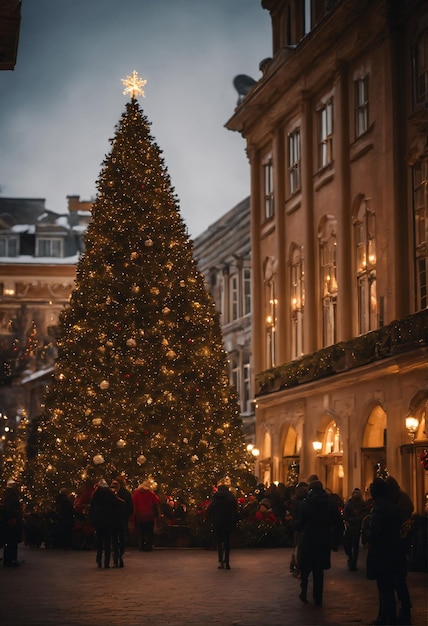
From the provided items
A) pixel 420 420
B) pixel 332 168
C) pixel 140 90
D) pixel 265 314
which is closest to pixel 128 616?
pixel 420 420

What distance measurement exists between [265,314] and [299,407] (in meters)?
6.78

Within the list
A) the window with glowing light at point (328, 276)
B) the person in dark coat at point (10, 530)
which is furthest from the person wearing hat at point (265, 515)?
the window with glowing light at point (328, 276)

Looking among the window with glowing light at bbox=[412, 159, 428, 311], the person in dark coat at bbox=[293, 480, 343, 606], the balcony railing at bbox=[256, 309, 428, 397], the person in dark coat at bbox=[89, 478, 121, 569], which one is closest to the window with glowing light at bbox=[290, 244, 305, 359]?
the balcony railing at bbox=[256, 309, 428, 397]

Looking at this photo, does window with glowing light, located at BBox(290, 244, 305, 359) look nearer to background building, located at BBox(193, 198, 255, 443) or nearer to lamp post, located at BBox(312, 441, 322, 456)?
lamp post, located at BBox(312, 441, 322, 456)

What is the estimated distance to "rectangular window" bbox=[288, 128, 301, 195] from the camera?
46.7m

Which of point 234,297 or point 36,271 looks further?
point 36,271

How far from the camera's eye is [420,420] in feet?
112

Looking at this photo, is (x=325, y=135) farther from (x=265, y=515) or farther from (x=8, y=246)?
(x=8, y=246)

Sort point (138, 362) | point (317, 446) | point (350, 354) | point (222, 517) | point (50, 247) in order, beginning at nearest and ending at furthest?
point (222, 517) → point (138, 362) → point (350, 354) → point (317, 446) → point (50, 247)

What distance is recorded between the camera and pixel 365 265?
39219mm

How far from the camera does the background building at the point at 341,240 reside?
116 feet

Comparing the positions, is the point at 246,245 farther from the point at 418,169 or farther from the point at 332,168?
the point at 418,169

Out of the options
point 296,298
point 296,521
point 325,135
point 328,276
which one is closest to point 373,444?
point 328,276

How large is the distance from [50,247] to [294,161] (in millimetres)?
52799
